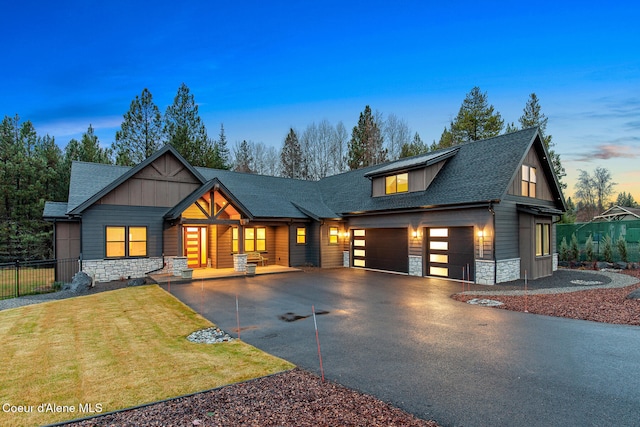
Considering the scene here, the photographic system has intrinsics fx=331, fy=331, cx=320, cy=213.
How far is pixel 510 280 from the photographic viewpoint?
48.2ft

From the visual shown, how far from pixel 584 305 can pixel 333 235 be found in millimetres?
13318

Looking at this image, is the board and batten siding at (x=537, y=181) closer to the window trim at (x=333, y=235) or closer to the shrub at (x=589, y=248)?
→ the shrub at (x=589, y=248)

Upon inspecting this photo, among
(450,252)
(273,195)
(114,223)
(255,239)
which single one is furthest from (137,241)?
(450,252)

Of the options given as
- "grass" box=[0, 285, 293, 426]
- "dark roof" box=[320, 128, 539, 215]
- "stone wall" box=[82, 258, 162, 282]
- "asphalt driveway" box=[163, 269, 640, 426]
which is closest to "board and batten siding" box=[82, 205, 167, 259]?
"stone wall" box=[82, 258, 162, 282]

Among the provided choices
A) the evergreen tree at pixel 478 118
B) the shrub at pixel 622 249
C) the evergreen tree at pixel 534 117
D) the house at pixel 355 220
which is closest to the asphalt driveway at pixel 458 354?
the house at pixel 355 220

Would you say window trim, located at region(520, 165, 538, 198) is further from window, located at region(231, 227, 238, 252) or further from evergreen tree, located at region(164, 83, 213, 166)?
evergreen tree, located at region(164, 83, 213, 166)

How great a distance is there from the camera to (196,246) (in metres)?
19.2

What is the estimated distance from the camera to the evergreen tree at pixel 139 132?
31125mm

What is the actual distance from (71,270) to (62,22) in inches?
449

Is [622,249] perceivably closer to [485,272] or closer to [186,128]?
[485,272]

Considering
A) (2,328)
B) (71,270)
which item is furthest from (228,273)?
(2,328)

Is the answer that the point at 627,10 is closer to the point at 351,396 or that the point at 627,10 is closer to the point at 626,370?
the point at 626,370

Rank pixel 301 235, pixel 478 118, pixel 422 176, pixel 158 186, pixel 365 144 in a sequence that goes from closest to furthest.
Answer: pixel 158 186 < pixel 422 176 < pixel 301 235 < pixel 478 118 < pixel 365 144

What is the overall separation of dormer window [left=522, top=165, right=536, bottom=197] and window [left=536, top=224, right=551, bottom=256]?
168 centimetres
